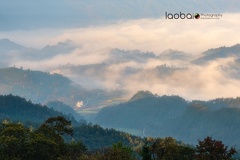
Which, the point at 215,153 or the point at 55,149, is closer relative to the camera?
the point at 215,153

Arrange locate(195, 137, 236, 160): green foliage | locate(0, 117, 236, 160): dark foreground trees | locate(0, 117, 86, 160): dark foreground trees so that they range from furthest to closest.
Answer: locate(0, 117, 86, 160): dark foreground trees → locate(0, 117, 236, 160): dark foreground trees → locate(195, 137, 236, 160): green foliage

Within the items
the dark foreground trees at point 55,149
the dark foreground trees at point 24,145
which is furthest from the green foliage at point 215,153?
the dark foreground trees at point 24,145

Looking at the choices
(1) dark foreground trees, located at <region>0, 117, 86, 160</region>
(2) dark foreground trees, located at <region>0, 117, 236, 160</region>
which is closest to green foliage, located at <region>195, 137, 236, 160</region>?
(2) dark foreground trees, located at <region>0, 117, 236, 160</region>

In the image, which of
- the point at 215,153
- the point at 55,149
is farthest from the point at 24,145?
the point at 215,153

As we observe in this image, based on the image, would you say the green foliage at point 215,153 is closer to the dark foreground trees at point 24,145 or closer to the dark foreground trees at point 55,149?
the dark foreground trees at point 55,149

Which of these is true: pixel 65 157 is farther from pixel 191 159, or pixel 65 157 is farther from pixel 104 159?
pixel 191 159

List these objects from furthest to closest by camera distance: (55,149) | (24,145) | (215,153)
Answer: (55,149) < (24,145) < (215,153)

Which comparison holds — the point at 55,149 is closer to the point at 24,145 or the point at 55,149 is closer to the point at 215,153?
the point at 24,145

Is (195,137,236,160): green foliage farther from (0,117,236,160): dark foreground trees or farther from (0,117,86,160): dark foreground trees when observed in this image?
(0,117,86,160): dark foreground trees

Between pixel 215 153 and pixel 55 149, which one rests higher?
pixel 55 149

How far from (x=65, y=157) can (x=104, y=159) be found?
566 inches

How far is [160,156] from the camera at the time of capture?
7003 inches

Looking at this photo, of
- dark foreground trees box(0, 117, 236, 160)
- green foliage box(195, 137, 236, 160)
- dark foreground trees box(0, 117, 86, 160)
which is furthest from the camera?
dark foreground trees box(0, 117, 86, 160)

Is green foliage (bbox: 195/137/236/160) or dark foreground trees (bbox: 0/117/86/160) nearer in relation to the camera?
green foliage (bbox: 195/137/236/160)
